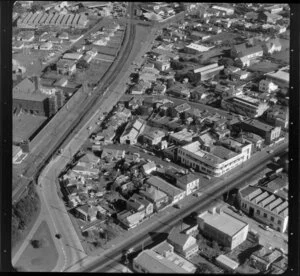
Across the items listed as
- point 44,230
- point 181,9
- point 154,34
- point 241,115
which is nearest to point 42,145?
point 44,230

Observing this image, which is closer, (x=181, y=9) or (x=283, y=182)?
(x=283, y=182)

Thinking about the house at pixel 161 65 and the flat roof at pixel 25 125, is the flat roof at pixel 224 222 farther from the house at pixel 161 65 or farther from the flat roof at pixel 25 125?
the house at pixel 161 65

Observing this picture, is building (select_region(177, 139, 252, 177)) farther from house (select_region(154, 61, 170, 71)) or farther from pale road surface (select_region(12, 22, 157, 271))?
house (select_region(154, 61, 170, 71))

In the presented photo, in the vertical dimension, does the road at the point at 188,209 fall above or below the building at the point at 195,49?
below

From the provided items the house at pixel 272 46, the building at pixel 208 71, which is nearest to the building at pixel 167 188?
the building at pixel 208 71

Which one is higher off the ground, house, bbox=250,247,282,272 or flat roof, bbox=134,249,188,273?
flat roof, bbox=134,249,188,273

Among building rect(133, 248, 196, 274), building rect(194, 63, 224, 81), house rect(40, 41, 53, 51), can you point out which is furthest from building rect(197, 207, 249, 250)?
house rect(40, 41, 53, 51)

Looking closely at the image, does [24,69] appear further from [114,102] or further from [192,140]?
[192,140]

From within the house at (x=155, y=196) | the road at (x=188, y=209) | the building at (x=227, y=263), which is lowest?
the building at (x=227, y=263)
